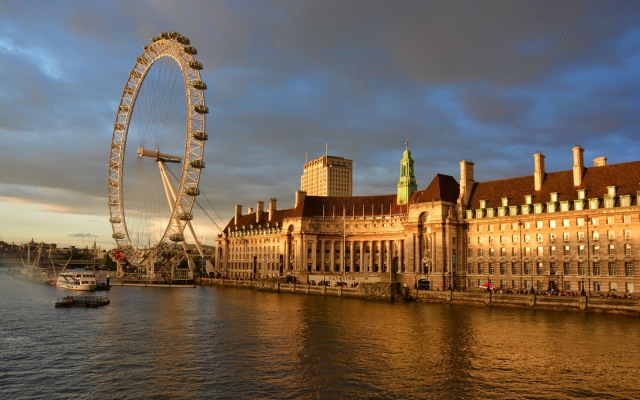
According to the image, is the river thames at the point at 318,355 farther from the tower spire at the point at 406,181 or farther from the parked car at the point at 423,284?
the tower spire at the point at 406,181

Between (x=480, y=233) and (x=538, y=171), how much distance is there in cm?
1607

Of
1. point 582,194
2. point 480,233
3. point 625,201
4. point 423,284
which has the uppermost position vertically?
point 582,194

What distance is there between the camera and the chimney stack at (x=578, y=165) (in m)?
96.4

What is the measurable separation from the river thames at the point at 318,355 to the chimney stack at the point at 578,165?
97.8 feet

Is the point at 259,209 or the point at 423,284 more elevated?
the point at 259,209

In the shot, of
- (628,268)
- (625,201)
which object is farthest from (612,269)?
(625,201)

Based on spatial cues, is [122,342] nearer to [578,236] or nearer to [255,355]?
[255,355]

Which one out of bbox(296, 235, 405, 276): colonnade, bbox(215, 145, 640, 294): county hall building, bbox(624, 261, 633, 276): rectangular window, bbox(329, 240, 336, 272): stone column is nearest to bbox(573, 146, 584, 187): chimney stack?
bbox(215, 145, 640, 294): county hall building

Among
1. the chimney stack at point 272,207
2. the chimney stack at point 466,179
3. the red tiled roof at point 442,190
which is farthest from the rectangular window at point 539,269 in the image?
the chimney stack at point 272,207

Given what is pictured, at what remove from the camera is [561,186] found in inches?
3895

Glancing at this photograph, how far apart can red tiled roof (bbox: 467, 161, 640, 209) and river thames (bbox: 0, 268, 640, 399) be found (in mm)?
26975

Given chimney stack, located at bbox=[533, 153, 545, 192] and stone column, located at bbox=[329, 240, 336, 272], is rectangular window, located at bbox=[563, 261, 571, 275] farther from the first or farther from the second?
stone column, located at bbox=[329, 240, 336, 272]

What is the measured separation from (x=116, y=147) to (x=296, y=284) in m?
54.5

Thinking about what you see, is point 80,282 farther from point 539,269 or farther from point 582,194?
point 582,194
